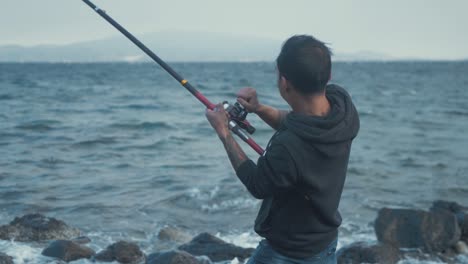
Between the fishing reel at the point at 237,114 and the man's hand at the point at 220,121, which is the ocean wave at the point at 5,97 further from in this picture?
the man's hand at the point at 220,121

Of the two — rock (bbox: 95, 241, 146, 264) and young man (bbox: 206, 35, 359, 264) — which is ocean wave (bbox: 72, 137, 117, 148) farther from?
young man (bbox: 206, 35, 359, 264)

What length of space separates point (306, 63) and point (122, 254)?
4.61 m

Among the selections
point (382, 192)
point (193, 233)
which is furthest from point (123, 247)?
point (382, 192)

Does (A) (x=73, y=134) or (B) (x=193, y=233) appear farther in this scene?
(A) (x=73, y=134)

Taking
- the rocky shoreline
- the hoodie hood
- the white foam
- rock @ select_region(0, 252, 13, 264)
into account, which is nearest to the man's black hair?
the hoodie hood

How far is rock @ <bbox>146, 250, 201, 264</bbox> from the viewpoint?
5.95 meters

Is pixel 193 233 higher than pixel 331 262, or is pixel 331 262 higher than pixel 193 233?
pixel 331 262

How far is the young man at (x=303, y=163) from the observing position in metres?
2.62

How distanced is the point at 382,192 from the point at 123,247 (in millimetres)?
5680

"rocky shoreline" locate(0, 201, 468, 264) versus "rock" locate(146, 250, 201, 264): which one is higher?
"rock" locate(146, 250, 201, 264)

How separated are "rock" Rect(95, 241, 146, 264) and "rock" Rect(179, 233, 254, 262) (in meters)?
0.58

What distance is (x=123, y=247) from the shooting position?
6691 mm

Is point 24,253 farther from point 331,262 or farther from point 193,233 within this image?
point 331,262

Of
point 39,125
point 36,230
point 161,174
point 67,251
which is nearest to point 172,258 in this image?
point 67,251
